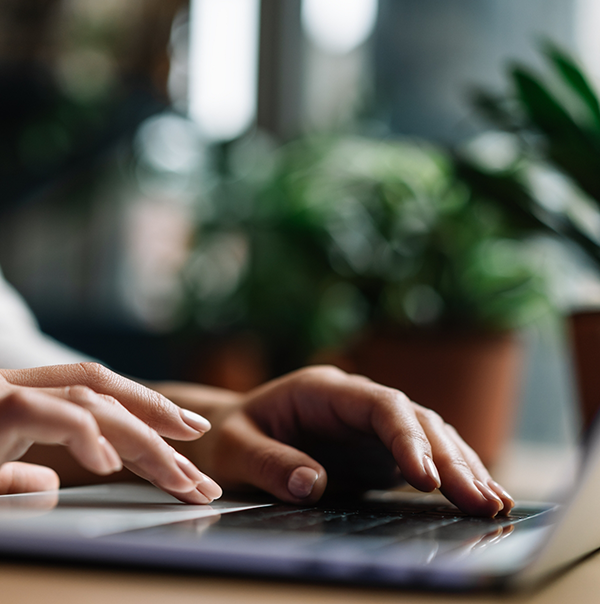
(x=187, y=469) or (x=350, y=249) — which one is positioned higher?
(x=350, y=249)

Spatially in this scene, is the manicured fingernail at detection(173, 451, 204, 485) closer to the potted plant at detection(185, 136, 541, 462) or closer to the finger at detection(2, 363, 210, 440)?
the finger at detection(2, 363, 210, 440)

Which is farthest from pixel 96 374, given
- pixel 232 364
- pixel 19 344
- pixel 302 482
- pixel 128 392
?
pixel 232 364

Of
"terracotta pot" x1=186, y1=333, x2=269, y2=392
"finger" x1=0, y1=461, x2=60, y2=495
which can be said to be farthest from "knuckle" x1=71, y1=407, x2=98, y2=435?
"terracotta pot" x1=186, y1=333, x2=269, y2=392

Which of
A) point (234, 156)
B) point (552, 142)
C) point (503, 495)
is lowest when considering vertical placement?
point (503, 495)

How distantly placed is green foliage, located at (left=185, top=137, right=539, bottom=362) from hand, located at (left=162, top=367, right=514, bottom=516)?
41cm

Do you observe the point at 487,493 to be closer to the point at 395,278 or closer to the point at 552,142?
the point at 552,142

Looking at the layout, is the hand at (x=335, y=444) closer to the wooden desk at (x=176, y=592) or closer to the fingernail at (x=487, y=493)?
the fingernail at (x=487, y=493)

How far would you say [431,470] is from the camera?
0.33 metres

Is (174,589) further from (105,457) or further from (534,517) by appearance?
(534,517)

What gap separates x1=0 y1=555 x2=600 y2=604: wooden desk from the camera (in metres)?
0.18

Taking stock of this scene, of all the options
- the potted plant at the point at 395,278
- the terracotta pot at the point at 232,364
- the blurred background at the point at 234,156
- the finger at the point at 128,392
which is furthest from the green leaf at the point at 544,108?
Result: the terracotta pot at the point at 232,364

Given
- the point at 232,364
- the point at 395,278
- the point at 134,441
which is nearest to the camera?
the point at 134,441

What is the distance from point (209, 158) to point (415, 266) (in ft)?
2.74

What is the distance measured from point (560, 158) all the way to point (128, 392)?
20.4 inches
